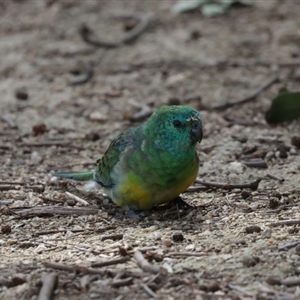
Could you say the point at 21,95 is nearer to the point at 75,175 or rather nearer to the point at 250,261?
the point at 75,175

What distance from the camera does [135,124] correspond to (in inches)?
276

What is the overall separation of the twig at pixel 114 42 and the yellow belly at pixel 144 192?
4737mm

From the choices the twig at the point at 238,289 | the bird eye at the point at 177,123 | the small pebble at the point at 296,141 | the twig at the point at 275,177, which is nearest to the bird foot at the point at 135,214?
the bird eye at the point at 177,123

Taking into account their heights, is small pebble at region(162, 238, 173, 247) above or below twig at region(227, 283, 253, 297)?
below

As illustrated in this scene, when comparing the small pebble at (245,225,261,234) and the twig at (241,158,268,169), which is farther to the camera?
the twig at (241,158,268,169)

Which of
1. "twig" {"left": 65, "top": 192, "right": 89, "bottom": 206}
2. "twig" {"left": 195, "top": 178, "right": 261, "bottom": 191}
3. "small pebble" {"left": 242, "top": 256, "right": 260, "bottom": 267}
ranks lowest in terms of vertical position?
"twig" {"left": 195, "top": 178, "right": 261, "bottom": 191}

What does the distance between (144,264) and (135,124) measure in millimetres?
3475

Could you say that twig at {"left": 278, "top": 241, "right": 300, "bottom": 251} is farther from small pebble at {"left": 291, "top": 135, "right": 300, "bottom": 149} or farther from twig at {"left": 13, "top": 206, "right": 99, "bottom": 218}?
small pebble at {"left": 291, "top": 135, "right": 300, "bottom": 149}

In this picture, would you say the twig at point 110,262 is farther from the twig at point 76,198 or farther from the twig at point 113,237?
the twig at point 76,198

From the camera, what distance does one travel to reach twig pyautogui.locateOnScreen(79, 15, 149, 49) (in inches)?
364

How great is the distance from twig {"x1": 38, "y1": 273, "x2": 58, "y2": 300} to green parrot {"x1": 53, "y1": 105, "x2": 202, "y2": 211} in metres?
1.18

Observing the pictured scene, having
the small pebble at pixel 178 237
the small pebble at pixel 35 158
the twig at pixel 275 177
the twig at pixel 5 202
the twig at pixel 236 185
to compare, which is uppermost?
the small pebble at pixel 178 237

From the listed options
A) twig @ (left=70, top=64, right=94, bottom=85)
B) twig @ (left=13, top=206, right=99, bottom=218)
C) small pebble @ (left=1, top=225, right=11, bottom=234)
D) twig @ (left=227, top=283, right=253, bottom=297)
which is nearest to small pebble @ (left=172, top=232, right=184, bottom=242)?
twig @ (left=227, top=283, right=253, bottom=297)

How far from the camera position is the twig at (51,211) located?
15.8 ft
